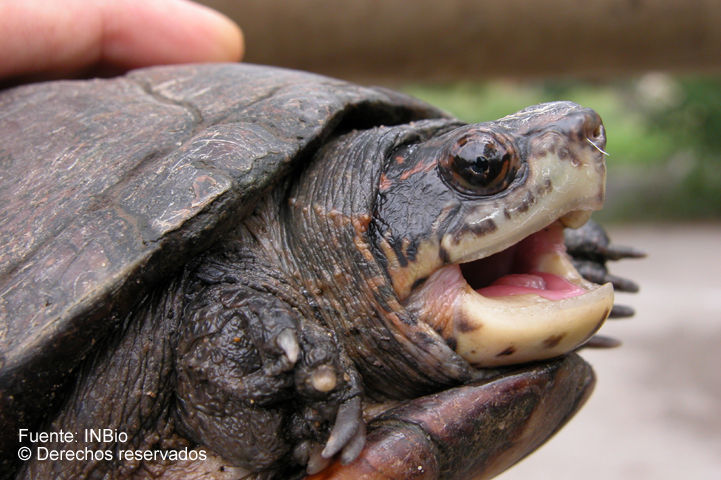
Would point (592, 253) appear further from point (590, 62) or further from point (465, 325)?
point (590, 62)

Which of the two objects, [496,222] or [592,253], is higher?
[496,222]

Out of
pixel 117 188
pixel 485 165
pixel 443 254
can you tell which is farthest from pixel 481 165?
pixel 117 188

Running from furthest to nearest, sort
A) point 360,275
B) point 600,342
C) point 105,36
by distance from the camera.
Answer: point 105,36 < point 600,342 < point 360,275

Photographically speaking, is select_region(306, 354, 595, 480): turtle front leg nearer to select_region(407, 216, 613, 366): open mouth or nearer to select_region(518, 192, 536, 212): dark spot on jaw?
select_region(407, 216, 613, 366): open mouth

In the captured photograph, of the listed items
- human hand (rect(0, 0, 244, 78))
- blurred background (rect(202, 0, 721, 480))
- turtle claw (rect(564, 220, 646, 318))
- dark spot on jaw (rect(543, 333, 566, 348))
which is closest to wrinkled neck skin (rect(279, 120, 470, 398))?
dark spot on jaw (rect(543, 333, 566, 348))

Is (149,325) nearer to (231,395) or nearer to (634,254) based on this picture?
(231,395)

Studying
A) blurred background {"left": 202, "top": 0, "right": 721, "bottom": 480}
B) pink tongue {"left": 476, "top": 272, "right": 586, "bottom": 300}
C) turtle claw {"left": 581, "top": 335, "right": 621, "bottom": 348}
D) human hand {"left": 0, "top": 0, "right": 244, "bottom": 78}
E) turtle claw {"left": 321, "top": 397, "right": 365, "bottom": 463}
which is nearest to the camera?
turtle claw {"left": 321, "top": 397, "right": 365, "bottom": 463}

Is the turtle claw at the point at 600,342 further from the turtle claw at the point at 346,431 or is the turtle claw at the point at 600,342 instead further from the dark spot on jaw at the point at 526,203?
the turtle claw at the point at 346,431

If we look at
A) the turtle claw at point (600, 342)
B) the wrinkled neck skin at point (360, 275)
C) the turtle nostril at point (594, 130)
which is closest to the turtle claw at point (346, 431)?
the wrinkled neck skin at point (360, 275)
